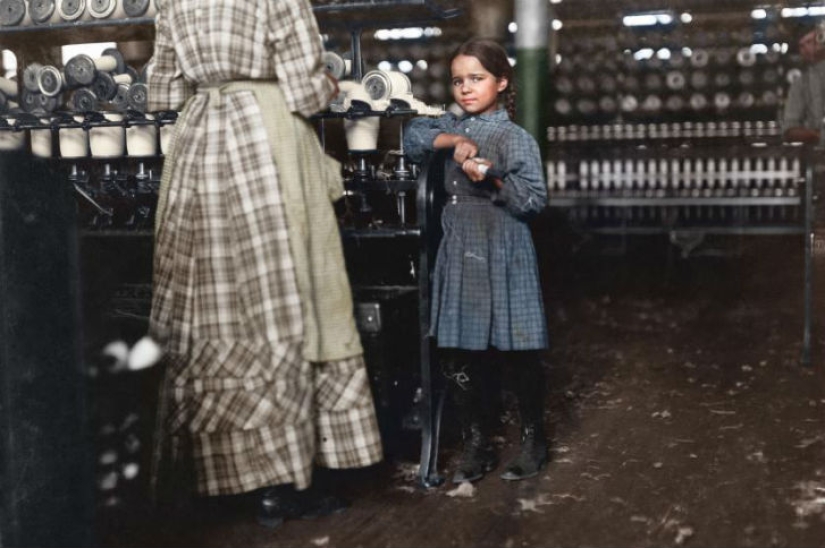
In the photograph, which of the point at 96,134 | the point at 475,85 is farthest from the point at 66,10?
the point at 475,85

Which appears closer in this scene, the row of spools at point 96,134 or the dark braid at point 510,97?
the dark braid at point 510,97

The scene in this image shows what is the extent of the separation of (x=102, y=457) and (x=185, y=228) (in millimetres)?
677

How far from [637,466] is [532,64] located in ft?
12.9

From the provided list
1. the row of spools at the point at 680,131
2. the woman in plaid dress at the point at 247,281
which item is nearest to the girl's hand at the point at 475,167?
the woman in plaid dress at the point at 247,281

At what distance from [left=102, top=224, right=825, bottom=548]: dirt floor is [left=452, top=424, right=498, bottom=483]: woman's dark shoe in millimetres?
50

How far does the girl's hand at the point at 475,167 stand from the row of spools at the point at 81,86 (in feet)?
5.41

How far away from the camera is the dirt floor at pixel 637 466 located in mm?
2758

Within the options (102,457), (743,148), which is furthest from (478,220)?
(743,148)

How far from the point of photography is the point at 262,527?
2.85 meters

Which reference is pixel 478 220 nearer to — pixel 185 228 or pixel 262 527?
pixel 185 228

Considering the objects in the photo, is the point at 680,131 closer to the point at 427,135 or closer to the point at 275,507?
the point at 427,135

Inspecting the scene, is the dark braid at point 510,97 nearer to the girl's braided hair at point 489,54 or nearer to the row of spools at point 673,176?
the girl's braided hair at point 489,54

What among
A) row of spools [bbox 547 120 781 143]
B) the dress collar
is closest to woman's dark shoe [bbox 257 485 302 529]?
the dress collar

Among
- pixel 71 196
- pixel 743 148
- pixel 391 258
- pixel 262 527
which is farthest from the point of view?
pixel 743 148
